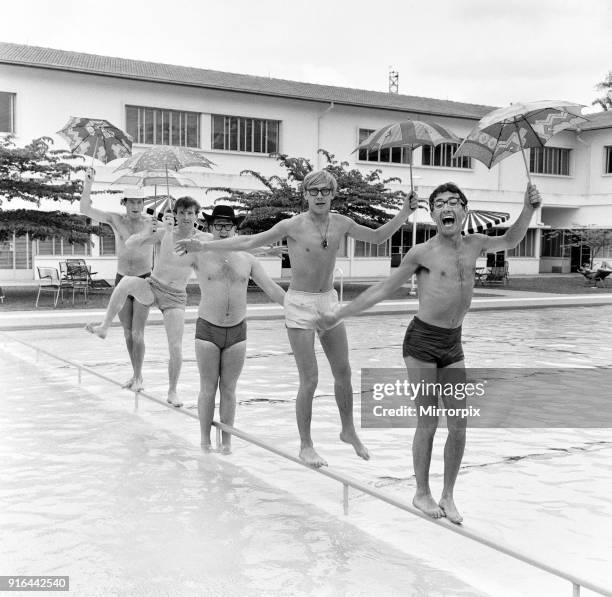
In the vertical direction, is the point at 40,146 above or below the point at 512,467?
above

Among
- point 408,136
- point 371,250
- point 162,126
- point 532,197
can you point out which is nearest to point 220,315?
point 408,136

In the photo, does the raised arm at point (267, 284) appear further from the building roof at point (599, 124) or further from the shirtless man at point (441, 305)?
the building roof at point (599, 124)

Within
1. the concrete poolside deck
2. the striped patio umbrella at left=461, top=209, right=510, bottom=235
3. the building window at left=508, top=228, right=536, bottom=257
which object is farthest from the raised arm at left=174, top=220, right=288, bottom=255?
the building window at left=508, top=228, right=536, bottom=257

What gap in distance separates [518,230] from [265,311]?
48.7ft

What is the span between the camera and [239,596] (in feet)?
13.3

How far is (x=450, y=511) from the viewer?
185 inches

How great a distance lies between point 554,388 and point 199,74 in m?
29.5

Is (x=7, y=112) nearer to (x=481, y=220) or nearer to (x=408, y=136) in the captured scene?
(x=481, y=220)

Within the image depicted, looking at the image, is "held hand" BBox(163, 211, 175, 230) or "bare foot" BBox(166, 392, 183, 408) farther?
"bare foot" BBox(166, 392, 183, 408)

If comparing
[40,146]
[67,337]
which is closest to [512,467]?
[67,337]

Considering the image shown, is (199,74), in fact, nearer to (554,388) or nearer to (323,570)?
(554,388)

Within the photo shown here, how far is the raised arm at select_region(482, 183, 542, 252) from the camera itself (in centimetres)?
484

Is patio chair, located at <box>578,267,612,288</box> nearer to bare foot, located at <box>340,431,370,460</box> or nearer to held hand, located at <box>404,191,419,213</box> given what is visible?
bare foot, located at <box>340,431,370,460</box>

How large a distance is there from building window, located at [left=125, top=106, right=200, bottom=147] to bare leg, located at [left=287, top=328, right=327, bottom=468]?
28.7m
